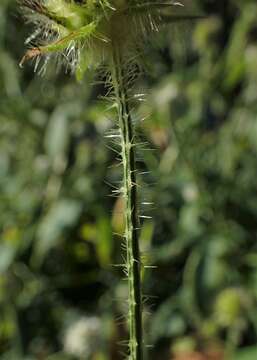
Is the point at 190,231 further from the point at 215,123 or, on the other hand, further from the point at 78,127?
the point at 215,123

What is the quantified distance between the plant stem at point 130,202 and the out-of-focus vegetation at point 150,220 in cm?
113

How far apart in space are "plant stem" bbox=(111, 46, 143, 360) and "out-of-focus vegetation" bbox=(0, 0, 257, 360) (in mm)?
1132

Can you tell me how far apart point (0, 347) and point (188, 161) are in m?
0.71

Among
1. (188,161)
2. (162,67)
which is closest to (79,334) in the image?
(188,161)

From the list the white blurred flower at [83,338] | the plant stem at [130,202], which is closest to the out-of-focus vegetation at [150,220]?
the white blurred flower at [83,338]

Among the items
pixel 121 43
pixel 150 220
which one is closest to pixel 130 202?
pixel 121 43

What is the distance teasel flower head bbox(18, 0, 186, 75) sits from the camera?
56 centimetres

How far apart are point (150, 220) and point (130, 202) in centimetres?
134

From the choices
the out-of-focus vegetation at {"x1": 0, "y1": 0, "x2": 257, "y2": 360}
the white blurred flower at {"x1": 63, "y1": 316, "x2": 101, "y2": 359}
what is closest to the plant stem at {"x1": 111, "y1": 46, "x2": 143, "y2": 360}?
the out-of-focus vegetation at {"x1": 0, "y1": 0, "x2": 257, "y2": 360}

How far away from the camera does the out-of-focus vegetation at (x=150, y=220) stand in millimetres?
1879

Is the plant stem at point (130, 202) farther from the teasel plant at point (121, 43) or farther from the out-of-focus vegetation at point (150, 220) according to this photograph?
the out-of-focus vegetation at point (150, 220)

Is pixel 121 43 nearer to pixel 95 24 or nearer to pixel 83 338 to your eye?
pixel 95 24

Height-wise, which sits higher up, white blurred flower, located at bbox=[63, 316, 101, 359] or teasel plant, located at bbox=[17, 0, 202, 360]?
teasel plant, located at bbox=[17, 0, 202, 360]

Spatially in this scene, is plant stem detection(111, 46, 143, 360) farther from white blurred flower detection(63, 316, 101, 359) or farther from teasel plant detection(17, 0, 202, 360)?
white blurred flower detection(63, 316, 101, 359)
